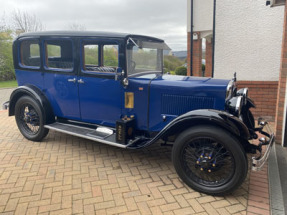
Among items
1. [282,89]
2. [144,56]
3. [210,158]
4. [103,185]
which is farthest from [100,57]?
[282,89]

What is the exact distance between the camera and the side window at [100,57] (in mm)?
3646

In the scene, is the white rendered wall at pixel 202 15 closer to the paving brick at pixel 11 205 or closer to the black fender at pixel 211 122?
the black fender at pixel 211 122

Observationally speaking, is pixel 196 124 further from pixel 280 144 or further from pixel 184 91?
pixel 280 144

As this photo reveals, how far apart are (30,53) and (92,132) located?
2.02m

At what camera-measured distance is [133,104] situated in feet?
11.7

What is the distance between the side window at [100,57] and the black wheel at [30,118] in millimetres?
1280

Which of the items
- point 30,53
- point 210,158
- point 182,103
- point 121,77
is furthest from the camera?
point 30,53

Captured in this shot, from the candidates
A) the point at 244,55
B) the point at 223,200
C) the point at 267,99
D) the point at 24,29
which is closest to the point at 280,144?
the point at 267,99

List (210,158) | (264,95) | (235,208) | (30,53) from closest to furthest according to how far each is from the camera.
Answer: (235,208) < (210,158) < (30,53) < (264,95)

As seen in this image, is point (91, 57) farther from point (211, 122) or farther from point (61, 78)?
point (211, 122)

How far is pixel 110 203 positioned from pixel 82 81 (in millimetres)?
2004

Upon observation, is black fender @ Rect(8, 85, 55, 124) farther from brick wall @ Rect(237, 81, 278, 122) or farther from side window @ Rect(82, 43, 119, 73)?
brick wall @ Rect(237, 81, 278, 122)

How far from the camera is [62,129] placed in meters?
4.06

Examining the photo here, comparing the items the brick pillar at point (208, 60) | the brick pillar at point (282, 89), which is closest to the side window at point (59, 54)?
the brick pillar at point (282, 89)
